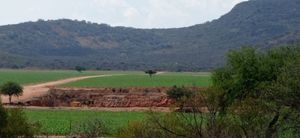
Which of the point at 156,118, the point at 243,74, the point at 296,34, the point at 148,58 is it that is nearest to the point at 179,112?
the point at 156,118

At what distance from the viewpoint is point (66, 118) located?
147 ft

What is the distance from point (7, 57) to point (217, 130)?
6138 inches

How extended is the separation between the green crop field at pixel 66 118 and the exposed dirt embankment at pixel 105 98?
27.9 feet

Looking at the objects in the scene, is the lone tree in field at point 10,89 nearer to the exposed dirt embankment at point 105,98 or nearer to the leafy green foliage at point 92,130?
the exposed dirt embankment at point 105,98

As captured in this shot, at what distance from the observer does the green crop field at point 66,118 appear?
36.7 m

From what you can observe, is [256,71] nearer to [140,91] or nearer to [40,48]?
[140,91]

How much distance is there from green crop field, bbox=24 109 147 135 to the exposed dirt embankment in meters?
8.50

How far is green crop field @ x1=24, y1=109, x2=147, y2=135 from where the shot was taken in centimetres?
3672

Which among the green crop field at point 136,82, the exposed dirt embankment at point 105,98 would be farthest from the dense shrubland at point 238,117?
the green crop field at point 136,82

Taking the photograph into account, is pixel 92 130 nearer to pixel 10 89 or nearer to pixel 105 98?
pixel 10 89

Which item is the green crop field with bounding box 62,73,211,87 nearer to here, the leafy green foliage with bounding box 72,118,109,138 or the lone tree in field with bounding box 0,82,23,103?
the lone tree in field with bounding box 0,82,23,103

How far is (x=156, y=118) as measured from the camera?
20953 millimetres

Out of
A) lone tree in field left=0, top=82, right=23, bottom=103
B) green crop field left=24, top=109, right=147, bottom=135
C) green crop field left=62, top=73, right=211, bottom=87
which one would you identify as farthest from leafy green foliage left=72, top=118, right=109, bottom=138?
green crop field left=62, top=73, right=211, bottom=87

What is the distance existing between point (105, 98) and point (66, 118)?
19.3m
